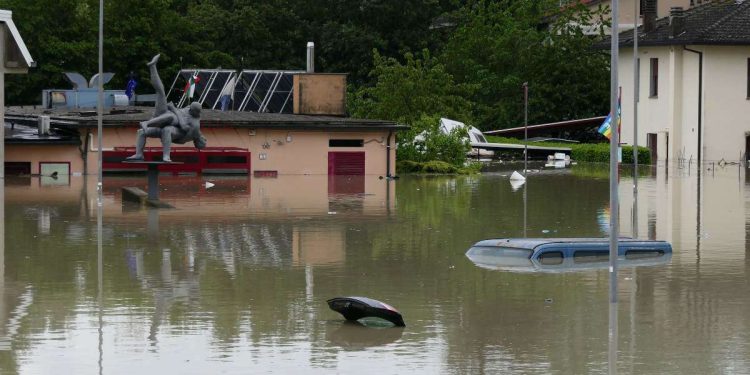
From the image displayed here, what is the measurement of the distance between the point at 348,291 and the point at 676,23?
167 feet

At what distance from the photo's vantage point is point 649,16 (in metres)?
74.9

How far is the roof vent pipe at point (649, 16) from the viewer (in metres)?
74.7

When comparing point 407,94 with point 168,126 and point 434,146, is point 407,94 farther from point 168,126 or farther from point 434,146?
point 168,126

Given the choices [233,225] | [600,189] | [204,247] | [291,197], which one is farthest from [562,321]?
[600,189]

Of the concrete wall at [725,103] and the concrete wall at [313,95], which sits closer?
the concrete wall at [313,95]

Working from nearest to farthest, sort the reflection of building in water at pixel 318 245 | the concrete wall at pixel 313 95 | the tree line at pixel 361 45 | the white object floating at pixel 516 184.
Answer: the reflection of building in water at pixel 318 245 < the white object floating at pixel 516 184 < the concrete wall at pixel 313 95 < the tree line at pixel 361 45

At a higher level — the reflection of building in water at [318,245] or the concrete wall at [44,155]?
the concrete wall at [44,155]

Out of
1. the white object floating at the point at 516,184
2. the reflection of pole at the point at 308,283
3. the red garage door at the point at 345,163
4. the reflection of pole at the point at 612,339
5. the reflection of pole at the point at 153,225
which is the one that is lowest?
the reflection of pole at the point at 612,339

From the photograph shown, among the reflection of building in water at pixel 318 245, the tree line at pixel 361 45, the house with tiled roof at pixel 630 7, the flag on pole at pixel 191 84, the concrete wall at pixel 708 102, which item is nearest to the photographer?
the reflection of building in water at pixel 318 245

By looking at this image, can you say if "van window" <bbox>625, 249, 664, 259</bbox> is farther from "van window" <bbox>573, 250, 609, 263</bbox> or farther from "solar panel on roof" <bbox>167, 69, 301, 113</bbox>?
"solar panel on roof" <bbox>167, 69, 301, 113</bbox>

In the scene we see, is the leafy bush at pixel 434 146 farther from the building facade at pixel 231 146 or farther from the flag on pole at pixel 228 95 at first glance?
the flag on pole at pixel 228 95

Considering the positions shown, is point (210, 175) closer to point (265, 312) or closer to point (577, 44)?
point (577, 44)

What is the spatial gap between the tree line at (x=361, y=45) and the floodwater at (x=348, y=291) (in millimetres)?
35527

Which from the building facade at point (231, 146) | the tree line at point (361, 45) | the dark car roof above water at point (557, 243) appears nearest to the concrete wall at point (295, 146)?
the building facade at point (231, 146)
